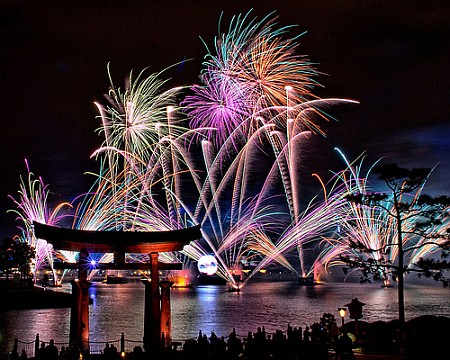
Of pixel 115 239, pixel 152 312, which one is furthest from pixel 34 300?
pixel 152 312

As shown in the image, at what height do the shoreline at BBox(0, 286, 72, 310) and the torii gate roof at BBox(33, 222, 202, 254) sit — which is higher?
the torii gate roof at BBox(33, 222, 202, 254)

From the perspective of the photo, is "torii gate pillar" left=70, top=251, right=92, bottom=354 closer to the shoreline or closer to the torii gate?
the torii gate

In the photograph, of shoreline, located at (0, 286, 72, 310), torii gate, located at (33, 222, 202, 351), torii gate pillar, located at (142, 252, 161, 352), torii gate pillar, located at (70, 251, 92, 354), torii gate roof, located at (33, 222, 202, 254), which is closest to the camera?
torii gate pillar, located at (70, 251, 92, 354)

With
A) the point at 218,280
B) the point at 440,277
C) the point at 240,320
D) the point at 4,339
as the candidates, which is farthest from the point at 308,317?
the point at 218,280

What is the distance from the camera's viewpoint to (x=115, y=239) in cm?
1991

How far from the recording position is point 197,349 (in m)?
15.6

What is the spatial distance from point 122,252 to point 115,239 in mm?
855

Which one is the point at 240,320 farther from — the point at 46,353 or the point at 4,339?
the point at 46,353

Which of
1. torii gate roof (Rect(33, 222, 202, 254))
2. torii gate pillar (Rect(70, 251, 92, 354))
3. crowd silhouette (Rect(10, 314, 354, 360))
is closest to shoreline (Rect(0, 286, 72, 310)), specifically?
torii gate roof (Rect(33, 222, 202, 254))

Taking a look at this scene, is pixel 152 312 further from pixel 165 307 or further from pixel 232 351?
pixel 232 351

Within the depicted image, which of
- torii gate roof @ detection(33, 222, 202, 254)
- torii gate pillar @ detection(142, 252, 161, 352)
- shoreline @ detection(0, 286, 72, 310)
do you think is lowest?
shoreline @ detection(0, 286, 72, 310)

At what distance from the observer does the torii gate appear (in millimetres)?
18797

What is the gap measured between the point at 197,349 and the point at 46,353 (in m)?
4.81

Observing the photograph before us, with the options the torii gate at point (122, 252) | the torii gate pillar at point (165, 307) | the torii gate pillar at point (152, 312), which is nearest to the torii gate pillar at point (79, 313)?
the torii gate at point (122, 252)
